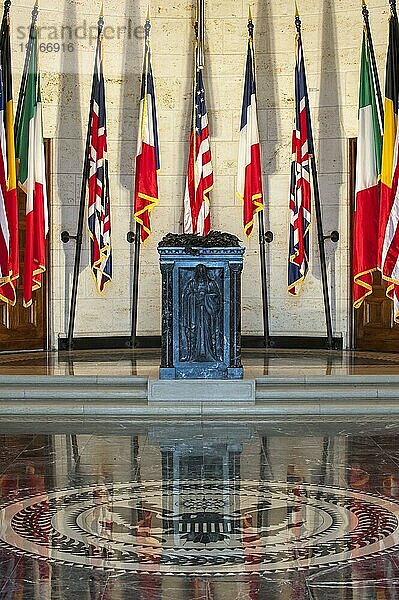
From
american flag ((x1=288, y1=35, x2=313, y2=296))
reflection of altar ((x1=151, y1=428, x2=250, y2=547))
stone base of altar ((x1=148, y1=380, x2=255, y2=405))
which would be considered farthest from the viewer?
american flag ((x1=288, y1=35, x2=313, y2=296))

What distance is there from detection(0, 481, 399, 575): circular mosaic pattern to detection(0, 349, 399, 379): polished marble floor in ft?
13.9

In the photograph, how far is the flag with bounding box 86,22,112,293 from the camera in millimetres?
14391

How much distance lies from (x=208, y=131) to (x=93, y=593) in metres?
11.0

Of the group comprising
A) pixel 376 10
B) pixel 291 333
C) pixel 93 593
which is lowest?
pixel 93 593

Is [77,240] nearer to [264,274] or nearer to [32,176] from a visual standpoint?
[32,176]

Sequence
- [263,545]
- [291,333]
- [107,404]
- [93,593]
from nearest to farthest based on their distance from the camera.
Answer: [93,593], [263,545], [107,404], [291,333]

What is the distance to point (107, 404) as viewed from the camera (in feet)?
33.9

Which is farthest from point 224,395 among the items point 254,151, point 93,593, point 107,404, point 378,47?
point 378,47

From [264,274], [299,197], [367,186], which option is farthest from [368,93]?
[264,274]

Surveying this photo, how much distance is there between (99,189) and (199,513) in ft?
28.9

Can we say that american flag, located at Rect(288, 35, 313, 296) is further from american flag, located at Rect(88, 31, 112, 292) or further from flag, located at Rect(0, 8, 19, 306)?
flag, located at Rect(0, 8, 19, 306)

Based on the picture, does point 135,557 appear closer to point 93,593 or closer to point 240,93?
point 93,593

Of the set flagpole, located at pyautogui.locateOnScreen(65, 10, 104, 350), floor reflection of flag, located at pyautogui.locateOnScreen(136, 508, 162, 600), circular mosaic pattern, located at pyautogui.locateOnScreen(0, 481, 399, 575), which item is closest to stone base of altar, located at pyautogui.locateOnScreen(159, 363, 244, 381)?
circular mosaic pattern, located at pyautogui.locateOnScreen(0, 481, 399, 575)

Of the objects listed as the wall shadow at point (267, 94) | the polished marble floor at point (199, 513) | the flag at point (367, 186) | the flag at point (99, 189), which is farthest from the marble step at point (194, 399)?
the wall shadow at point (267, 94)
